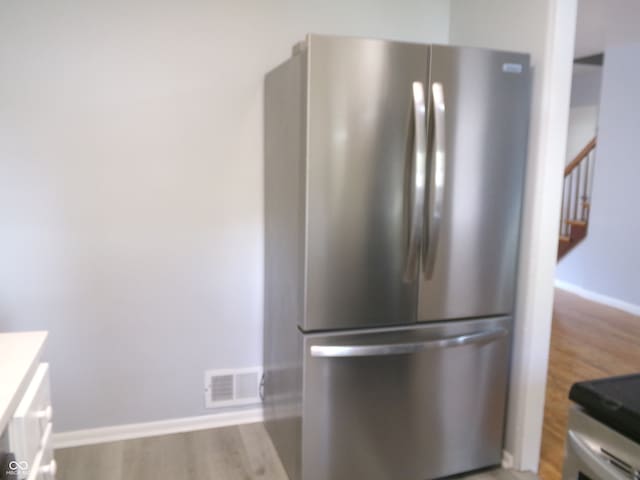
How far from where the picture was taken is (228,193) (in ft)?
8.41

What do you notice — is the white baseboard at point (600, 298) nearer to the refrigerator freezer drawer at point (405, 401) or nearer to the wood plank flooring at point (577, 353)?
the wood plank flooring at point (577, 353)

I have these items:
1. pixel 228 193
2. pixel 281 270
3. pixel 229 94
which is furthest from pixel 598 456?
pixel 229 94

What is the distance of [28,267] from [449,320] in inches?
75.0

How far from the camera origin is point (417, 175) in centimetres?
193

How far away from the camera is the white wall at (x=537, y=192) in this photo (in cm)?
208

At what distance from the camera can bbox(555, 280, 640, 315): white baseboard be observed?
492 centimetres

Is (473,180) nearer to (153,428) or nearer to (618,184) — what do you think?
(153,428)

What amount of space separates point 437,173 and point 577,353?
8.74 ft

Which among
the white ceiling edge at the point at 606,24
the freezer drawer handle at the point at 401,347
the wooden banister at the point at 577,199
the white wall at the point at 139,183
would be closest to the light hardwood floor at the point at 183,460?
the white wall at the point at 139,183

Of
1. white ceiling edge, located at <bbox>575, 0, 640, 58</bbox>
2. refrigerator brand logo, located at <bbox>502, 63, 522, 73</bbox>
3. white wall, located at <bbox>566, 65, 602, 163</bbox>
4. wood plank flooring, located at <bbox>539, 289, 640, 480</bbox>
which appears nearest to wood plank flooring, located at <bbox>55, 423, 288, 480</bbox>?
wood plank flooring, located at <bbox>539, 289, 640, 480</bbox>

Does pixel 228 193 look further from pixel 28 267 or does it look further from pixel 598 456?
pixel 598 456

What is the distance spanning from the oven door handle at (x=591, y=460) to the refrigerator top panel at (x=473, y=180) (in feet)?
3.21

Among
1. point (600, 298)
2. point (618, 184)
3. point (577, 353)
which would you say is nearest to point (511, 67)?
point (577, 353)

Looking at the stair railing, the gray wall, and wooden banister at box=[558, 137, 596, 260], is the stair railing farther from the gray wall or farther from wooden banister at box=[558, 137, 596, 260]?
the gray wall
